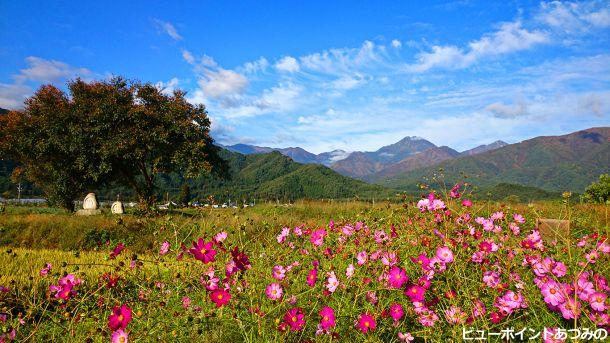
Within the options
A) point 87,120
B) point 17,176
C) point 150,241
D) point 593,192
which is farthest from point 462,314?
point 593,192

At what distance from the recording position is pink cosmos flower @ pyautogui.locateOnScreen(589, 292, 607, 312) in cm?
224

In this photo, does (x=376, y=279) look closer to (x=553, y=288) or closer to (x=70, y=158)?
(x=553, y=288)

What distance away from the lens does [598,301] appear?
7.42 ft

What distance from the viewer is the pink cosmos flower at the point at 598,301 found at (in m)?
2.24

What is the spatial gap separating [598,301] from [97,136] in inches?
950

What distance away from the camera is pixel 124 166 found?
24.7 metres

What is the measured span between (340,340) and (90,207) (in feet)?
69.8

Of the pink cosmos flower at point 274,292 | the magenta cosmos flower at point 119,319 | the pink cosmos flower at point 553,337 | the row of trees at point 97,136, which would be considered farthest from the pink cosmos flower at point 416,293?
the row of trees at point 97,136

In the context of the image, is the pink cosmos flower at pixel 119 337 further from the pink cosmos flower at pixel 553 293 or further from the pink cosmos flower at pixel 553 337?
the pink cosmos flower at pixel 553 293

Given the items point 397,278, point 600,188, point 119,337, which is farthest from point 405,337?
point 600,188

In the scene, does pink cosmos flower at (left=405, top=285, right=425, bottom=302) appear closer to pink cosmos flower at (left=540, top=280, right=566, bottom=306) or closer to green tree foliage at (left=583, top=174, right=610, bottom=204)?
pink cosmos flower at (left=540, top=280, right=566, bottom=306)

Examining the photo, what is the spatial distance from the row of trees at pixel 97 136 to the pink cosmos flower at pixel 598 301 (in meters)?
21.2

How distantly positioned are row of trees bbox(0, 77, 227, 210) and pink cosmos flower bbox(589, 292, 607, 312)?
69.7 ft

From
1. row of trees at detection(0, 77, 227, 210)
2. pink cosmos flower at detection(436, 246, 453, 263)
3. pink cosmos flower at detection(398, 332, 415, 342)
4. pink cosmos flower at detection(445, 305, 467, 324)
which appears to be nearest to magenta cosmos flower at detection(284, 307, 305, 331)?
pink cosmos flower at detection(398, 332, 415, 342)
